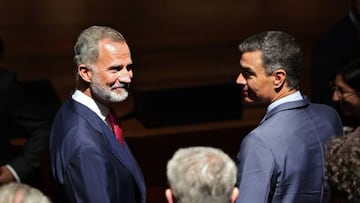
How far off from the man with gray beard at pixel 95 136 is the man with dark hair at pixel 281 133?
18.6 inches

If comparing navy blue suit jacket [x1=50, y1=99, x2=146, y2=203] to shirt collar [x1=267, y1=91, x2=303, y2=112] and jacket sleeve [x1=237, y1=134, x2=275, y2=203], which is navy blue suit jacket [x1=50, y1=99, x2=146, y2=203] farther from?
shirt collar [x1=267, y1=91, x2=303, y2=112]

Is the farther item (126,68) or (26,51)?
(26,51)

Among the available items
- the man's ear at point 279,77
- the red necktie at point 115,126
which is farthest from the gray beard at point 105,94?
the man's ear at point 279,77

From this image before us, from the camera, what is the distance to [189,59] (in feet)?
27.2

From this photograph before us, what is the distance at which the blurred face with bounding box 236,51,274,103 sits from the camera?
329 centimetres

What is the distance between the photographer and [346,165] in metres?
2.44

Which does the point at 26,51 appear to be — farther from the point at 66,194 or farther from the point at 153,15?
the point at 66,194

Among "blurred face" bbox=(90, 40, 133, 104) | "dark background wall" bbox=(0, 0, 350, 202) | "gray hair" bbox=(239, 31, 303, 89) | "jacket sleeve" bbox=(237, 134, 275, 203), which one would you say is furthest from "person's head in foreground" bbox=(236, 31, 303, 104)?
"dark background wall" bbox=(0, 0, 350, 202)

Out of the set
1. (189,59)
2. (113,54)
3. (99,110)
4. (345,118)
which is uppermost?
(113,54)

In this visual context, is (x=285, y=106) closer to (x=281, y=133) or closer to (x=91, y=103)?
(x=281, y=133)

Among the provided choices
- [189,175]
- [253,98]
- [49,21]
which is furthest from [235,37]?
[189,175]

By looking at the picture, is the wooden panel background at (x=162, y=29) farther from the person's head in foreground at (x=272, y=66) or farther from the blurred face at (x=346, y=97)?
the person's head in foreground at (x=272, y=66)

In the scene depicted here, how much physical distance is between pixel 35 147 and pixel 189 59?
4.14m

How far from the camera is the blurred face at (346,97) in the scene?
A: 3.96 metres
